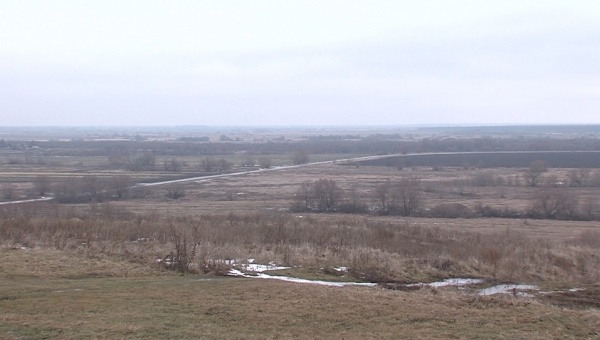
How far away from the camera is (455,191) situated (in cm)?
6222

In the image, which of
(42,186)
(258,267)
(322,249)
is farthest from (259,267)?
(42,186)

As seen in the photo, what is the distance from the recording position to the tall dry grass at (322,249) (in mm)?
20125

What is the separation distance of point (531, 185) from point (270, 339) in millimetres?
61861

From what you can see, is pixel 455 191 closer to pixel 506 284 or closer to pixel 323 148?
pixel 506 284

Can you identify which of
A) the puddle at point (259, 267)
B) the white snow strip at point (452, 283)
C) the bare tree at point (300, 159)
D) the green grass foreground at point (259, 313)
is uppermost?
the green grass foreground at point (259, 313)

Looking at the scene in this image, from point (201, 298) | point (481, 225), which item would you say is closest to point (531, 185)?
point (481, 225)

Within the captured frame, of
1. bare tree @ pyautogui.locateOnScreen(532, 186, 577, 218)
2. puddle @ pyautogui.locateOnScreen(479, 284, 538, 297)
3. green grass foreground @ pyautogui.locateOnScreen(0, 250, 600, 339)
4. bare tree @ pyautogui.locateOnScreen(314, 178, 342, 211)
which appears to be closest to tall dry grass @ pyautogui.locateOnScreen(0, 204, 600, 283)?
puddle @ pyautogui.locateOnScreen(479, 284, 538, 297)

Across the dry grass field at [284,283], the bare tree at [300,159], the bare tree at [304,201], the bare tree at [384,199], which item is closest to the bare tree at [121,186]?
the bare tree at [304,201]

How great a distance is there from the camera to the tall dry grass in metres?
20.1

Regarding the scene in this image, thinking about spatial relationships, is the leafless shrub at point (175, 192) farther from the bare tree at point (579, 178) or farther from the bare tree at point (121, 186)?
the bare tree at point (579, 178)

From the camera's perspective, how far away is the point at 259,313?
41.3 feet

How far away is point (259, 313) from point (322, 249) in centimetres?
1081

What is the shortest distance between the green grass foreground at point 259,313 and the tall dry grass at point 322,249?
4.09m

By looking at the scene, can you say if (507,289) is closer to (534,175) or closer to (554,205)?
(554,205)
